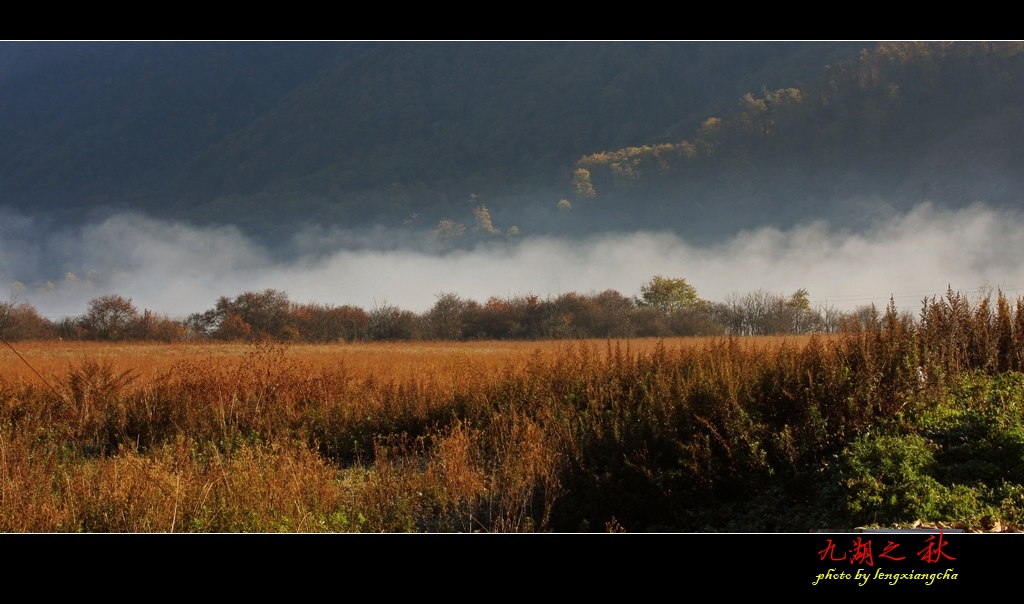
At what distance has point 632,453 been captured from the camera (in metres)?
7.89

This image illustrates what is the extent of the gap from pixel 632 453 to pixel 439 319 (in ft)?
77.4

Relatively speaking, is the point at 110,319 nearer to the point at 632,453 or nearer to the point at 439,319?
the point at 439,319

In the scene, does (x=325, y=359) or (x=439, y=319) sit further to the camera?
(x=439, y=319)

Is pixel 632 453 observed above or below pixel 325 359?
below

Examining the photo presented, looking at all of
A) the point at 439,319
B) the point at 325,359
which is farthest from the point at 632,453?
the point at 439,319

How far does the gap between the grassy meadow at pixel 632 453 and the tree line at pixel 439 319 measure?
387 inches

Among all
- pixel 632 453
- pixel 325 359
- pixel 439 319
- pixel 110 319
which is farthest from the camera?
pixel 439 319

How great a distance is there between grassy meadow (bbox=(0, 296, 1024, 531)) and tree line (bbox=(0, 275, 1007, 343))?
9822 millimetres

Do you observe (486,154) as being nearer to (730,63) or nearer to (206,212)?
(730,63)

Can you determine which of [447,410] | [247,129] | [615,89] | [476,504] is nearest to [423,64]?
[247,129]

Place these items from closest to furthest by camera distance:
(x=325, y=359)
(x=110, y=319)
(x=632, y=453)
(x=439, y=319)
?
(x=632, y=453)
(x=325, y=359)
(x=110, y=319)
(x=439, y=319)

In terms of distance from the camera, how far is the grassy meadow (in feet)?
20.4

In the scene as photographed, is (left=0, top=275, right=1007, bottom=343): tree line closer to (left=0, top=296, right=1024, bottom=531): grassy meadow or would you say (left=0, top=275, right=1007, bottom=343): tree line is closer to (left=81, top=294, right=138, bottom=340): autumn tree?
(left=81, top=294, right=138, bottom=340): autumn tree
